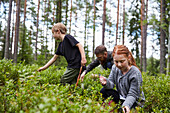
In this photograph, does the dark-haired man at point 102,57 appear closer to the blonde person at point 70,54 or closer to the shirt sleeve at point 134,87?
the blonde person at point 70,54

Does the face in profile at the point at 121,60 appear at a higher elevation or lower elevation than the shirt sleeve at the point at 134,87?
higher

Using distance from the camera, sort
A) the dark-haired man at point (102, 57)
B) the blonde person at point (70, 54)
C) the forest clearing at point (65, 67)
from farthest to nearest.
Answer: the dark-haired man at point (102, 57), the blonde person at point (70, 54), the forest clearing at point (65, 67)

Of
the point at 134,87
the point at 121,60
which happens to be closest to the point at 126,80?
the point at 134,87

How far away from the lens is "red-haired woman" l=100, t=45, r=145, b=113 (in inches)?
90.9

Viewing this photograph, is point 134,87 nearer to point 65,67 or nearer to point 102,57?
point 102,57

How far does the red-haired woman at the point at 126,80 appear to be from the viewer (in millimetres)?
2308

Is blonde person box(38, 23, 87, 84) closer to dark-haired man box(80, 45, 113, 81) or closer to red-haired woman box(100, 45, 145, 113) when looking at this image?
dark-haired man box(80, 45, 113, 81)

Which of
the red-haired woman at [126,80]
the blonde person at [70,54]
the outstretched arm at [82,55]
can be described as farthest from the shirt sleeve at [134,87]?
the blonde person at [70,54]

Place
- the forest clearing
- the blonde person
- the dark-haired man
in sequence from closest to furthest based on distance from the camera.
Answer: the forest clearing, the blonde person, the dark-haired man

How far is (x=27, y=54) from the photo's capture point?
1251 cm

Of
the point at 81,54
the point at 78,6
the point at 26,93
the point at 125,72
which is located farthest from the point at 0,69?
the point at 78,6

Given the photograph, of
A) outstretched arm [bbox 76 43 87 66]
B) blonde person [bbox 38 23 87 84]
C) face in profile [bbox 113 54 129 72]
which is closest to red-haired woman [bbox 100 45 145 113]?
face in profile [bbox 113 54 129 72]

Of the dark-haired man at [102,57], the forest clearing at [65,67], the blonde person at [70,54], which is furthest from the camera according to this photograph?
the dark-haired man at [102,57]

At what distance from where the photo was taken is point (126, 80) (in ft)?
8.18
